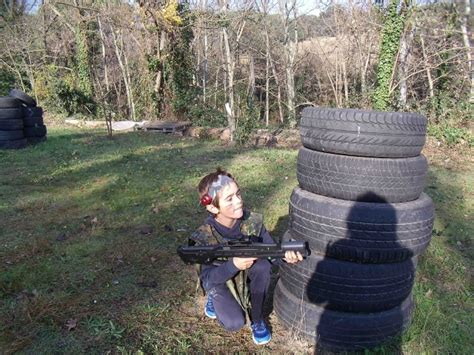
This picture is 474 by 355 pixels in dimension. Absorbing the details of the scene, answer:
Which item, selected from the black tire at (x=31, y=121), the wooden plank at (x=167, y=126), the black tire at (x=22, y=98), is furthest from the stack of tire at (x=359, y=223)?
the wooden plank at (x=167, y=126)

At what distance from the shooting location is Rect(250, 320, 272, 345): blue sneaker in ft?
10.1

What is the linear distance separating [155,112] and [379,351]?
1564 centimetres

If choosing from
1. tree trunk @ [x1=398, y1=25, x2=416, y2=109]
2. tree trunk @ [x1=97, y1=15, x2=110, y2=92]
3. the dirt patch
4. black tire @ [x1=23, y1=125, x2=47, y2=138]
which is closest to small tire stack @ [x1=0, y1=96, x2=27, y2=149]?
black tire @ [x1=23, y1=125, x2=47, y2=138]

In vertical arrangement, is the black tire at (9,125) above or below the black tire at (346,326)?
above

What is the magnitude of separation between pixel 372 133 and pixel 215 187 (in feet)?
4.08

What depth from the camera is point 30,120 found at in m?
12.0

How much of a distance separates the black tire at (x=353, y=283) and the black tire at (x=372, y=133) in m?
0.84

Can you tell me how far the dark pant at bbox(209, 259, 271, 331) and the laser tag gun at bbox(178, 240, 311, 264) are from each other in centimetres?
40

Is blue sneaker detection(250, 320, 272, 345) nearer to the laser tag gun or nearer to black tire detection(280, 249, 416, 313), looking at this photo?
black tire detection(280, 249, 416, 313)

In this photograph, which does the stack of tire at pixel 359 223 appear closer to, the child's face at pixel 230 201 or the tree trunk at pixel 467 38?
the child's face at pixel 230 201

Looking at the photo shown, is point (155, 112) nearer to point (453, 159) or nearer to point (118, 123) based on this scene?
point (118, 123)

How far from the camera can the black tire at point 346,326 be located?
9.68 ft

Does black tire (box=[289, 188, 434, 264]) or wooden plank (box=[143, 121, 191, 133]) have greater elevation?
black tire (box=[289, 188, 434, 264])

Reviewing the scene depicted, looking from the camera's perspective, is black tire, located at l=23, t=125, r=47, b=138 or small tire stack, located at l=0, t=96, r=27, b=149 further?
black tire, located at l=23, t=125, r=47, b=138
